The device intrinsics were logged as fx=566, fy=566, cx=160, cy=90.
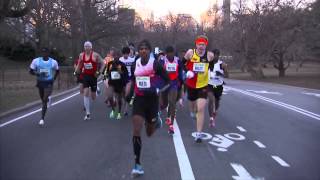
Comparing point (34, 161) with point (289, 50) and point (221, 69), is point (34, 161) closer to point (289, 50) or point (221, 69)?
point (221, 69)

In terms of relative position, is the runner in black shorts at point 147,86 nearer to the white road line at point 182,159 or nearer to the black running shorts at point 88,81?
the white road line at point 182,159

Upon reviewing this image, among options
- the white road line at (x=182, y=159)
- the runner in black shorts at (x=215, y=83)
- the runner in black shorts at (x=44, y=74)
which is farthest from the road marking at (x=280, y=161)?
the runner in black shorts at (x=44, y=74)

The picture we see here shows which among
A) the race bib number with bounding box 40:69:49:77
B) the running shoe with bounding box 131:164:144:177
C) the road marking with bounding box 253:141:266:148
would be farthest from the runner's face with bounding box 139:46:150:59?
the race bib number with bounding box 40:69:49:77

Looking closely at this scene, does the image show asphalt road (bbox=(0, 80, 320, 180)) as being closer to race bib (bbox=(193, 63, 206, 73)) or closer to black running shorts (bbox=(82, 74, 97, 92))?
black running shorts (bbox=(82, 74, 97, 92))

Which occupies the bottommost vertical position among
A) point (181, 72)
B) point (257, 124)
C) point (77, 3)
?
point (257, 124)

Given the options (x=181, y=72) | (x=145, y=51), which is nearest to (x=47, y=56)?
(x=181, y=72)

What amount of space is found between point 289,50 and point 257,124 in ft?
147

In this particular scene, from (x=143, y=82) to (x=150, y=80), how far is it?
105 mm

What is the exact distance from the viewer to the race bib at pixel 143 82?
321 inches

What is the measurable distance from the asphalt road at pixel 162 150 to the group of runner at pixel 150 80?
1.64ft

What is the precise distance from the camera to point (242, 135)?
1187 centimetres

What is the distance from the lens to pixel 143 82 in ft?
26.8

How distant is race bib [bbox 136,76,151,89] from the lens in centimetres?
815

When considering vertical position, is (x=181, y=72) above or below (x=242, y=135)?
above
